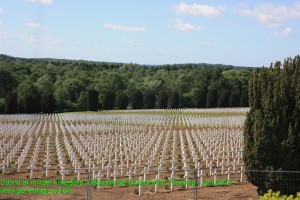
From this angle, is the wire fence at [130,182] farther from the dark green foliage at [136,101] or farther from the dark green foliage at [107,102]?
the dark green foliage at [136,101]

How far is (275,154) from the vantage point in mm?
11953

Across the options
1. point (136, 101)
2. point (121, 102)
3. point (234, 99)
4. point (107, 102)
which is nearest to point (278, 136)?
point (107, 102)

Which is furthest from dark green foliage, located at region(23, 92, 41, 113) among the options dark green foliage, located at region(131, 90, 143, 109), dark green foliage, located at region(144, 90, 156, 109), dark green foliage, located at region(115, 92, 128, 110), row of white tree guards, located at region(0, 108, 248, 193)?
dark green foliage, located at region(144, 90, 156, 109)

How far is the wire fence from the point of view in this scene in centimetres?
1193

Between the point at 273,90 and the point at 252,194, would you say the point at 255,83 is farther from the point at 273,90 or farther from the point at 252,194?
the point at 252,194

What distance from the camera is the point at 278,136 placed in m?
11.9

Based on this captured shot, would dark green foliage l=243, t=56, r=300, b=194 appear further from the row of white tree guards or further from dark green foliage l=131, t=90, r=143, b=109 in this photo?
dark green foliage l=131, t=90, r=143, b=109

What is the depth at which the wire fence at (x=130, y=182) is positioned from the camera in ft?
39.1

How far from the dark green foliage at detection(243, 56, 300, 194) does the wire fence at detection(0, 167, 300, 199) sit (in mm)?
30

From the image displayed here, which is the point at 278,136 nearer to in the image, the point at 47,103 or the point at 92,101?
the point at 47,103

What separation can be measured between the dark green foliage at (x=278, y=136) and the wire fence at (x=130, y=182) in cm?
3

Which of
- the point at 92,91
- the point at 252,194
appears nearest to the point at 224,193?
the point at 252,194

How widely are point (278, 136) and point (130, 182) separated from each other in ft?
19.8

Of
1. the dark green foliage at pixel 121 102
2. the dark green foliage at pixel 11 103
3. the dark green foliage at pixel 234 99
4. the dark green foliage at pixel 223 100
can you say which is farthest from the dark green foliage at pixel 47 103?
the dark green foliage at pixel 234 99
